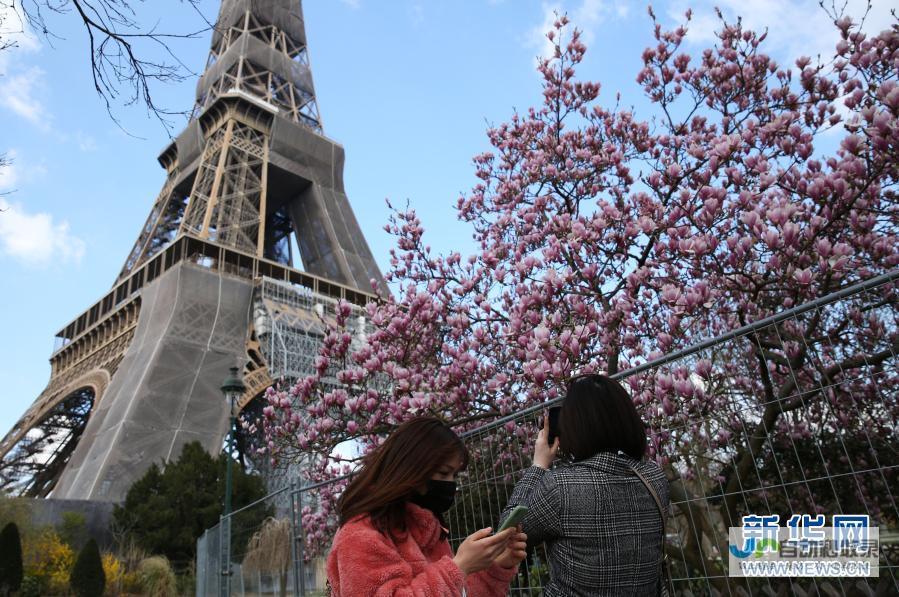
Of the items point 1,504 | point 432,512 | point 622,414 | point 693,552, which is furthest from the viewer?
point 1,504

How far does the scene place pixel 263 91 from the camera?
37.3 metres

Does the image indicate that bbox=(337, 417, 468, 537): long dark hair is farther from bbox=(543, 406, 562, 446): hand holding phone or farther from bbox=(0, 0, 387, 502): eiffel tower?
bbox=(0, 0, 387, 502): eiffel tower

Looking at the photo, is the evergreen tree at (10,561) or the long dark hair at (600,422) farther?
the evergreen tree at (10,561)

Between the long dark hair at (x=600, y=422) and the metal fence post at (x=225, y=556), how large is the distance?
464 centimetres

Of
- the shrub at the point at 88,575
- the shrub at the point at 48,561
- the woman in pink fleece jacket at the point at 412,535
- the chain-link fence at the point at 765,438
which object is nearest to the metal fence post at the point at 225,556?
the chain-link fence at the point at 765,438

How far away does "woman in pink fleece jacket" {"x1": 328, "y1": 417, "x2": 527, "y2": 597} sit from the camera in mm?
1500

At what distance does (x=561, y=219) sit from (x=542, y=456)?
126 inches

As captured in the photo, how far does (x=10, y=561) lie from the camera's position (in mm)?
15133

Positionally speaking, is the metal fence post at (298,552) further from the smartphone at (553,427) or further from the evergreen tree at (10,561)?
the evergreen tree at (10,561)

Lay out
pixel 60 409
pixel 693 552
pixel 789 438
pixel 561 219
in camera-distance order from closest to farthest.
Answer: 1. pixel 789 438
2. pixel 693 552
3. pixel 561 219
4. pixel 60 409

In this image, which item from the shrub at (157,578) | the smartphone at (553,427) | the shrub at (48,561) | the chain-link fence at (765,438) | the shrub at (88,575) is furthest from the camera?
the shrub at (48,561)

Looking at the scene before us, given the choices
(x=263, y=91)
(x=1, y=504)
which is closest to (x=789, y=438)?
(x=1, y=504)

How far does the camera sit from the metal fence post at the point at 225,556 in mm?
5391

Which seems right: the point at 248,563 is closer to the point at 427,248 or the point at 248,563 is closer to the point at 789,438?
the point at 427,248
